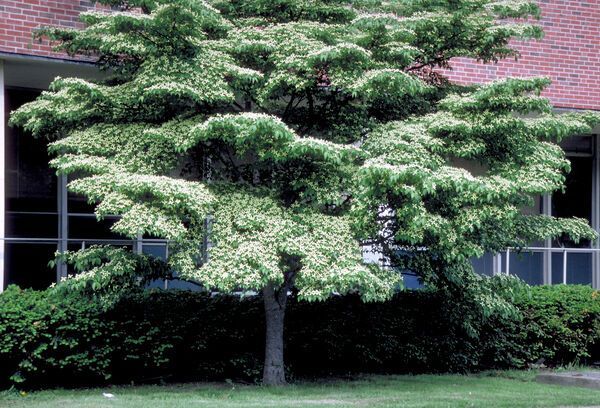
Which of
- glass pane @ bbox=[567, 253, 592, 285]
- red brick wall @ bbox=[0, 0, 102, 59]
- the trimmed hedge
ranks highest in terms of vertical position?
red brick wall @ bbox=[0, 0, 102, 59]

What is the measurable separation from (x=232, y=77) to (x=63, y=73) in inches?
138

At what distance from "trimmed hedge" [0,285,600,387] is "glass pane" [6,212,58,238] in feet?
6.86

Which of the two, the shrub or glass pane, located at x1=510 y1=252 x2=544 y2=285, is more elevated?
glass pane, located at x1=510 y1=252 x2=544 y2=285

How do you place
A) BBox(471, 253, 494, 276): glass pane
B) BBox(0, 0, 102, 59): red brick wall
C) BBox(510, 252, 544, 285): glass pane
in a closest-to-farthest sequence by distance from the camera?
BBox(0, 0, 102, 59): red brick wall
BBox(471, 253, 494, 276): glass pane
BBox(510, 252, 544, 285): glass pane

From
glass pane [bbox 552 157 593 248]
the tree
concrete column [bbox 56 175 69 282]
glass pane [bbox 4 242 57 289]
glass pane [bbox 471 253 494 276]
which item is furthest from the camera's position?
glass pane [bbox 552 157 593 248]

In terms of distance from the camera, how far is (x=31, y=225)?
A: 15172 mm

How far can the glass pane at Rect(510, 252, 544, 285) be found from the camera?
19.7m

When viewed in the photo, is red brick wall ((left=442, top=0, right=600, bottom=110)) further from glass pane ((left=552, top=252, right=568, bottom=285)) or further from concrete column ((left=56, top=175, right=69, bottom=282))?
concrete column ((left=56, top=175, right=69, bottom=282))

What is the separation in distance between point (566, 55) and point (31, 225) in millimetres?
9821

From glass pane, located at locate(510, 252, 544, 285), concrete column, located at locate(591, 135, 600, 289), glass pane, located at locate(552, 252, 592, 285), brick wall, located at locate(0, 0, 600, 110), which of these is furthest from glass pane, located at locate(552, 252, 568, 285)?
brick wall, located at locate(0, 0, 600, 110)

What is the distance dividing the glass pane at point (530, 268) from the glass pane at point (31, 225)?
29.8 feet

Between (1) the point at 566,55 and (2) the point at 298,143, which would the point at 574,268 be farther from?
(2) the point at 298,143

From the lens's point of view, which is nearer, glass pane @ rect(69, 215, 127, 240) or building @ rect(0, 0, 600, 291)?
building @ rect(0, 0, 600, 291)

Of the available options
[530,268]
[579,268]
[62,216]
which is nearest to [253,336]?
[62,216]
